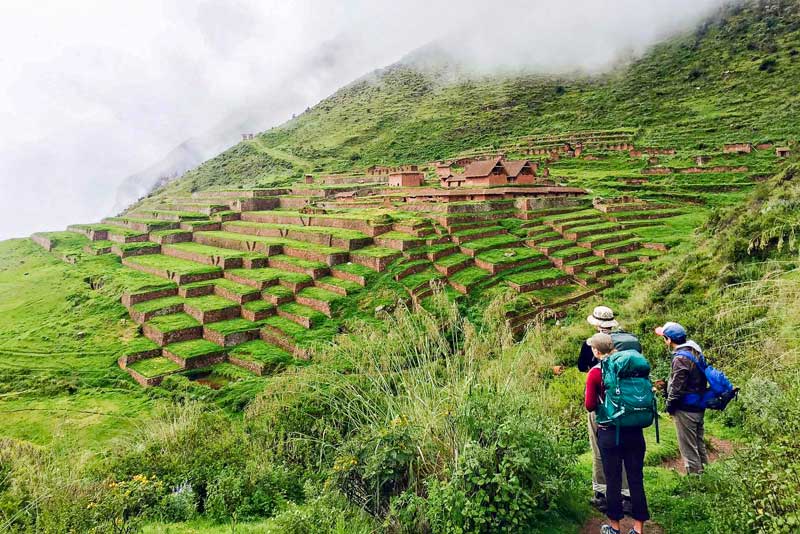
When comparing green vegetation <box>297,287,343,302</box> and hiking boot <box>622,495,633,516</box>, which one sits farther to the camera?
green vegetation <box>297,287,343,302</box>

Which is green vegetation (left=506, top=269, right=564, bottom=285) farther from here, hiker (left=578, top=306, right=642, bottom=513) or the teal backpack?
the teal backpack

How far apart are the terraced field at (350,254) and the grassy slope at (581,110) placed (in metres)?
20.9

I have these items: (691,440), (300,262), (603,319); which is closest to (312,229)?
(300,262)

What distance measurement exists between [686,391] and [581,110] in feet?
228

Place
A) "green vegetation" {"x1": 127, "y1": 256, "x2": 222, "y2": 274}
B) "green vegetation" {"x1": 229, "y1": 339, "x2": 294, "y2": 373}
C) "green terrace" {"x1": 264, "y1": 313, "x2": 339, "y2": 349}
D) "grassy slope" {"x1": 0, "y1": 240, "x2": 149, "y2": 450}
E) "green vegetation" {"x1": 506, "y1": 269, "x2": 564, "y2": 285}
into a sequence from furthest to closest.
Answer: "green vegetation" {"x1": 127, "y1": 256, "x2": 222, "y2": 274}
"green vegetation" {"x1": 506, "y1": 269, "x2": 564, "y2": 285}
"green terrace" {"x1": 264, "y1": 313, "x2": 339, "y2": 349}
"green vegetation" {"x1": 229, "y1": 339, "x2": 294, "y2": 373}
"grassy slope" {"x1": 0, "y1": 240, "x2": 149, "y2": 450}

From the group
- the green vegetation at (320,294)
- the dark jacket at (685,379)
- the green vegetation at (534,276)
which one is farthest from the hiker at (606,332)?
the green vegetation at (534,276)

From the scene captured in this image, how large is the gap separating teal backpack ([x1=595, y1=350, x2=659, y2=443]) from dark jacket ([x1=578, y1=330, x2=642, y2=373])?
397mm

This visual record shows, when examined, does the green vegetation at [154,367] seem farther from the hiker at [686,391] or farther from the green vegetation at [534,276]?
the hiker at [686,391]

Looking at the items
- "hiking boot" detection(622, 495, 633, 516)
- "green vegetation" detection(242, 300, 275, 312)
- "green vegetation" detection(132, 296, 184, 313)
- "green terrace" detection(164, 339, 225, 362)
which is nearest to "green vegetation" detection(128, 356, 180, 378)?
"green terrace" detection(164, 339, 225, 362)

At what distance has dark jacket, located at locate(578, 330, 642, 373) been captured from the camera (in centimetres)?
409

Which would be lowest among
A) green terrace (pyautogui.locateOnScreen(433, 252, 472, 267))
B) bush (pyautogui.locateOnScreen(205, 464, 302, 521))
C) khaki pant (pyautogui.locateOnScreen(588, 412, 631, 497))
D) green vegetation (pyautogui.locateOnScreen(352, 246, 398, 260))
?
bush (pyautogui.locateOnScreen(205, 464, 302, 521))

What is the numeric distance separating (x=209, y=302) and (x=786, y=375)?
55.0 feet

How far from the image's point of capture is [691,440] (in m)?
4.50

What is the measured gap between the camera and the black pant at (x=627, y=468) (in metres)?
3.77
